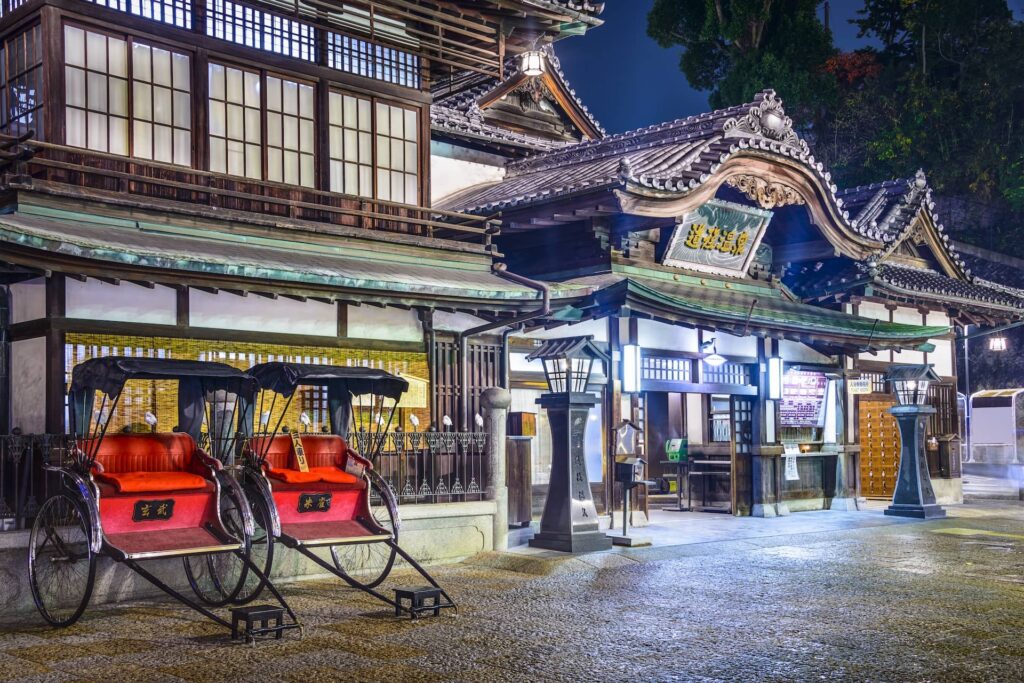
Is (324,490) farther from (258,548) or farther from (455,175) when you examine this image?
(455,175)

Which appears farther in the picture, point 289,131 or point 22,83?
point 289,131

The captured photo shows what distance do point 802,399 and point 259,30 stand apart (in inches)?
493

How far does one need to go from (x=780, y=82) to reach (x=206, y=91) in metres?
30.9

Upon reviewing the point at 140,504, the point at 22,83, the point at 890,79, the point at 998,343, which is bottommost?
the point at 140,504

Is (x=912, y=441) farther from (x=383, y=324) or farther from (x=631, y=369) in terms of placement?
(x=383, y=324)

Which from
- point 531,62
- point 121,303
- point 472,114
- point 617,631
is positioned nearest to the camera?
point 617,631

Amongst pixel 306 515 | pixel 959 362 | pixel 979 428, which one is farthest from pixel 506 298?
pixel 959 362

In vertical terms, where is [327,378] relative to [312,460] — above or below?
above

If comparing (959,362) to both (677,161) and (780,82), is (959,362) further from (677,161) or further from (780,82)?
(677,161)

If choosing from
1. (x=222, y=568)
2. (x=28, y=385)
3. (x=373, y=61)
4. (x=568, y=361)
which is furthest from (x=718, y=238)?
(x=28, y=385)

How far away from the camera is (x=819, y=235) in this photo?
21094 millimetres

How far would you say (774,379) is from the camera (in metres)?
20.8

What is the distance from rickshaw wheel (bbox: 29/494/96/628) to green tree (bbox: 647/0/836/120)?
34.7 metres

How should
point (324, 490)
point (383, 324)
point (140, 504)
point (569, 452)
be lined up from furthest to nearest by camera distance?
1. point (383, 324)
2. point (569, 452)
3. point (324, 490)
4. point (140, 504)
